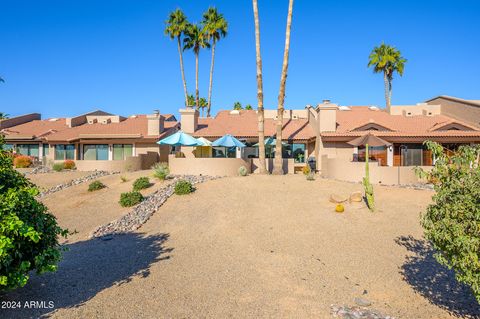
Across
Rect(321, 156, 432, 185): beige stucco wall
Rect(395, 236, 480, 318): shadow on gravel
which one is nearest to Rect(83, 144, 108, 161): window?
Rect(321, 156, 432, 185): beige stucco wall

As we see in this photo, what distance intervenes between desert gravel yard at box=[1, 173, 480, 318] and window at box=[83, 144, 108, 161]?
16446 millimetres

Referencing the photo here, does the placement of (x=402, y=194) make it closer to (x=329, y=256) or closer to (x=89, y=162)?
(x=329, y=256)

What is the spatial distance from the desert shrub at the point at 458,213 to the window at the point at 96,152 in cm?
3077

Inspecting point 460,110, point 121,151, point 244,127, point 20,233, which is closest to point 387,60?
point 460,110

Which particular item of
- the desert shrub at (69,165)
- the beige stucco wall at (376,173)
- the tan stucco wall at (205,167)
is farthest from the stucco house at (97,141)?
the beige stucco wall at (376,173)

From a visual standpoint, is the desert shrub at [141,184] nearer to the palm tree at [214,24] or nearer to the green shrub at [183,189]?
the green shrub at [183,189]

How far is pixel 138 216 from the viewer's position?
49.4ft

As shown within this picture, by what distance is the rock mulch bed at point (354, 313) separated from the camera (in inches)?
272

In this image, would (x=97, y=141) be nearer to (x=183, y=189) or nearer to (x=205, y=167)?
(x=205, y=167)

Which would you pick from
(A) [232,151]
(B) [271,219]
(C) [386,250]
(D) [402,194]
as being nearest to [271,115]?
(A) [232,151]

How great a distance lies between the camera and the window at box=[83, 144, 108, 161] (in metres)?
32.4

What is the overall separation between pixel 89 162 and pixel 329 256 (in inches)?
923

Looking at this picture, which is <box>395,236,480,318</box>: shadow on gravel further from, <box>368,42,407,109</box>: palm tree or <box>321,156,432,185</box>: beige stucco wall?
<box>368,42,407,109</box>: palm tree

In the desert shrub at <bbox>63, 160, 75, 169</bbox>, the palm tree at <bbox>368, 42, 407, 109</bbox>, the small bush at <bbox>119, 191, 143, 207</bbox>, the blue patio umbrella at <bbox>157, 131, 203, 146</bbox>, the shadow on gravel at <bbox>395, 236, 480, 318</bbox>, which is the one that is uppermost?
the palm tree at <bbox>368, 42, 407, 109</bbox>
